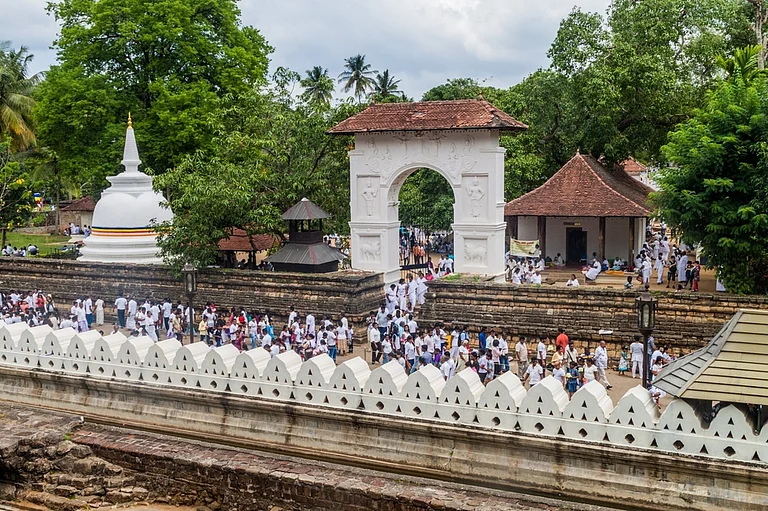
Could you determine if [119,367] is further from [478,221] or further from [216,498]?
[478,221]

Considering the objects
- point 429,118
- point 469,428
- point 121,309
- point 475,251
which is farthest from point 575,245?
point 469,428

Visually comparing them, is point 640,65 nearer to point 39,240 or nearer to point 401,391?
point 401,391

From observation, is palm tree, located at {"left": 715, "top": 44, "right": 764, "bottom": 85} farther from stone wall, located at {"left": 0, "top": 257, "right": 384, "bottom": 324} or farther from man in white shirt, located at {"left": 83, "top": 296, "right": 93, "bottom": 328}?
man in white shirt, located at {"left": 83, "top": 296, "right": 93, "bottom": 328}

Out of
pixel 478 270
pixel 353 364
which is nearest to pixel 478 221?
pixel 478 270

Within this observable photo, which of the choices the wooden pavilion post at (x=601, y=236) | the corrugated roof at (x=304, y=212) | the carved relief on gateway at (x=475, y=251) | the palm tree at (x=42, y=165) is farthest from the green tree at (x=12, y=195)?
the wooden pavilion post at (x=601, y=236)

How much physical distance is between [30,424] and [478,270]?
14961 millimetres

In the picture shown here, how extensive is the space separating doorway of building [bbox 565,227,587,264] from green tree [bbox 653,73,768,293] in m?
11.7

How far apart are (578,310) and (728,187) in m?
4.47

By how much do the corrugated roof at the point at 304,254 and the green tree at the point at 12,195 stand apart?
47.9 feet

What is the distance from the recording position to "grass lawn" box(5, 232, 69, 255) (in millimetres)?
42688

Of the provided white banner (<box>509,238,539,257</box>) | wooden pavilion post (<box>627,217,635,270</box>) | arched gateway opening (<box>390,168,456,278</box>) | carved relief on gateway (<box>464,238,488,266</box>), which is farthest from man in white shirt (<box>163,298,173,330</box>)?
wooden pavilion post (<box>627,217,635,270</box>)

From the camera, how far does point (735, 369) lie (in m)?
10.4

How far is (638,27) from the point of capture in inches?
1293

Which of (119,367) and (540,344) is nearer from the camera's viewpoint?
(119,367)
